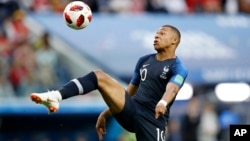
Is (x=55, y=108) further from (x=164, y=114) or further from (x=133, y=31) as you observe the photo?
(x=133, y=31)

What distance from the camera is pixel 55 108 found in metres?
15.2

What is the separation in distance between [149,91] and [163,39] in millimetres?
776

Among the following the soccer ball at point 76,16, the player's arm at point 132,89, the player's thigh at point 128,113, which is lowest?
the player's thigh at point 128,113

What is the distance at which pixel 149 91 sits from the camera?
53.4ft

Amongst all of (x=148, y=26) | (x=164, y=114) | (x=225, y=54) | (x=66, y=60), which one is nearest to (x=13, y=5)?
(x=66, y=60)

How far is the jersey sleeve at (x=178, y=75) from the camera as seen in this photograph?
15773mm

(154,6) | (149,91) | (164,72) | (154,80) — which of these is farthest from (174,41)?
(154,6)

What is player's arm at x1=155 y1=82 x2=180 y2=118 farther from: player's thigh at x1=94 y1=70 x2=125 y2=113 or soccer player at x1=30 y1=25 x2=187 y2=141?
player's thigh at x1=94 y1=70 x2=125 y2=113

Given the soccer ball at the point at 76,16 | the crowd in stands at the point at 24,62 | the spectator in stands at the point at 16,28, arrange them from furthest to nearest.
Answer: the spectator in stands at the point at 16,28
the crowd in stands at the point at 24,62
the soccer ball at the point at 76,16

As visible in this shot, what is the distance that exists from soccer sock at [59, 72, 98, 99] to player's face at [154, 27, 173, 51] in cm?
125

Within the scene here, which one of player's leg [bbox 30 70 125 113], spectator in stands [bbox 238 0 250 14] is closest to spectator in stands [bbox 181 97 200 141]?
spectator in stands [bbox 238 0 250 14]

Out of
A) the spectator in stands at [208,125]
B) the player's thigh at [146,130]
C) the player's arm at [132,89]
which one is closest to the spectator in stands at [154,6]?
the spectator in stands at [208,125]

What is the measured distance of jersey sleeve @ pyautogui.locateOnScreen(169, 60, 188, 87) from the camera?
51.8 ft

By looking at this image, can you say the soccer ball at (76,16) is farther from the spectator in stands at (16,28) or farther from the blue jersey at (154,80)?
the spectator in stands at (16,28)
